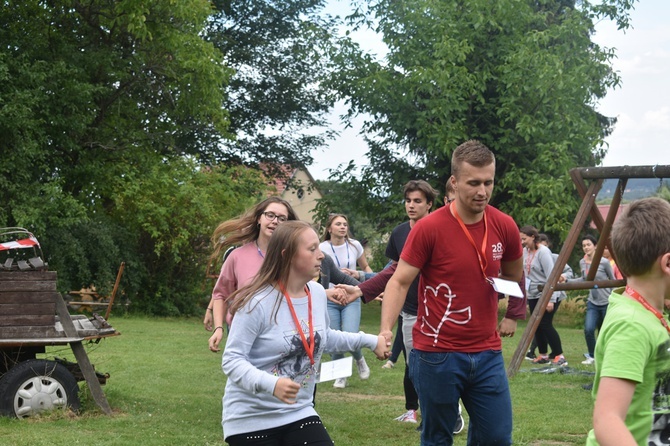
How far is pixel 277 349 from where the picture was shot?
171 inches

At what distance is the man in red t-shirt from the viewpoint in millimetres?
5074

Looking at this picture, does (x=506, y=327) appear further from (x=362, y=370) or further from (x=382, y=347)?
(x=362, y=370)

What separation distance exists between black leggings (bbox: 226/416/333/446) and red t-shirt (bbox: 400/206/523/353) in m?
1.02

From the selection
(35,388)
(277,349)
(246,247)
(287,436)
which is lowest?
(35,388)

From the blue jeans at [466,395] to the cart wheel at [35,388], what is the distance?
467 centimetres

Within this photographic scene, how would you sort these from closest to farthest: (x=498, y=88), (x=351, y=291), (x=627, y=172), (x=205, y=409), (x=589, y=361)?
(x=351, y=291)
(x=205, y=409)
(x=627, y=172)
(x=589, y=361)
(x=498, y=88)

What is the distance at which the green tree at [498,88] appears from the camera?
25.8m

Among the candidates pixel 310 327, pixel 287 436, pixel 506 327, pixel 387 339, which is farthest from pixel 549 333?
pixel 287 436

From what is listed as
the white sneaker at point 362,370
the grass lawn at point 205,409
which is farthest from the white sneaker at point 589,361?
the white sneaker at point 362,370

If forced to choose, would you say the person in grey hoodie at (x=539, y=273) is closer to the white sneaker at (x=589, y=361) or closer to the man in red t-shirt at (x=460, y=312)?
the white sneaker at (x=589, y=361)

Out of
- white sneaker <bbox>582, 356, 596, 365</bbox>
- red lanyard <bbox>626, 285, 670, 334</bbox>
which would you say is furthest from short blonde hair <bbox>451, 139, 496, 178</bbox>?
white sneaker <bbox>582, 356, 596, 365</bbox>

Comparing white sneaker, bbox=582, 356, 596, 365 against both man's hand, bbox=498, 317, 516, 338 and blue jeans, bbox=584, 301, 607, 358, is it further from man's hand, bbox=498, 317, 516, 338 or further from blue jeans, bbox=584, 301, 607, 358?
man's hand, bbox=498, 317, 516, 338

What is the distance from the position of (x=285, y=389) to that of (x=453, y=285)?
1.40 metres

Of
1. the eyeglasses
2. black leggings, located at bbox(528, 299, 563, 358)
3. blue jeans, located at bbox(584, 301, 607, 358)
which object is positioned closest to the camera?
the eyeglasses
